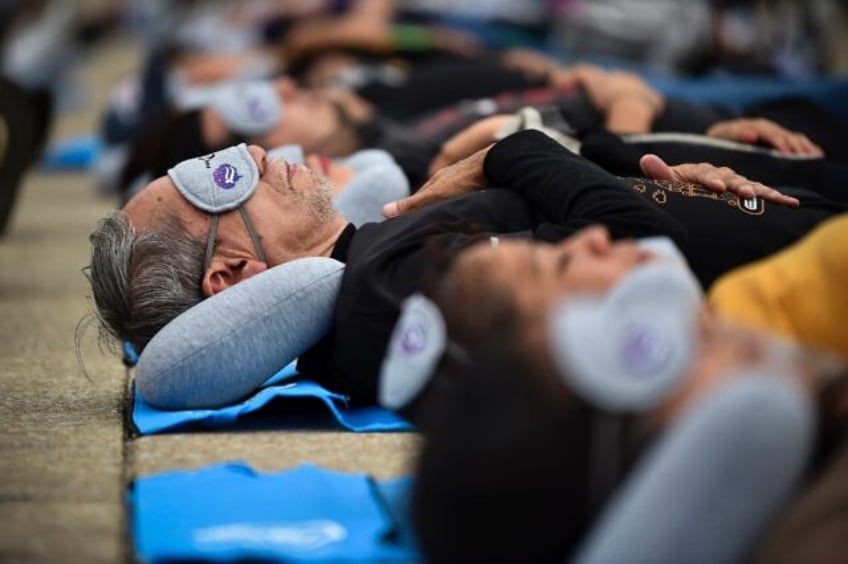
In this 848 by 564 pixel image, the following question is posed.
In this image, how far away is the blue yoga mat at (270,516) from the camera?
257cm

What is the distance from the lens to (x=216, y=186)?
3.73 meters

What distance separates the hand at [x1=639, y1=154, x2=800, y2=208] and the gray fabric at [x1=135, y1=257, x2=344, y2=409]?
85 cm

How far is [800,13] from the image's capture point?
1016 centimetres

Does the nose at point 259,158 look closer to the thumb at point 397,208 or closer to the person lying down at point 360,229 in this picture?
the person lying down at point 360,229

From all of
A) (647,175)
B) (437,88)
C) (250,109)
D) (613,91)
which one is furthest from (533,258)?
(437,88)

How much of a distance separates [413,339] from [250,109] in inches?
133

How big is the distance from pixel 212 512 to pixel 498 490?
0.76 metres

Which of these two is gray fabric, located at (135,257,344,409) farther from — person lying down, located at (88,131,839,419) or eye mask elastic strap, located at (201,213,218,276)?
eye mask elastic strap, located at (201,213,218,276)

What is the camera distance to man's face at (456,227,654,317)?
2403 mm

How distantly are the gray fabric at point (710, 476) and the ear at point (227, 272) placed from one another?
1687 millimetres

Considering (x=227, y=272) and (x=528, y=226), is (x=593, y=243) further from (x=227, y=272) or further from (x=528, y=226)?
(x=227, y=272)

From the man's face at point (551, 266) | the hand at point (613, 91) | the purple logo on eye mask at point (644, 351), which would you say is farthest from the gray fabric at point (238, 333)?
the hand at point (613, 91)

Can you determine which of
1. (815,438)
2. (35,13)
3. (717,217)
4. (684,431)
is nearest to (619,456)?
(684,431)

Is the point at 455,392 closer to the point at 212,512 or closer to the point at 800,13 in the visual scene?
the point at 212,512
